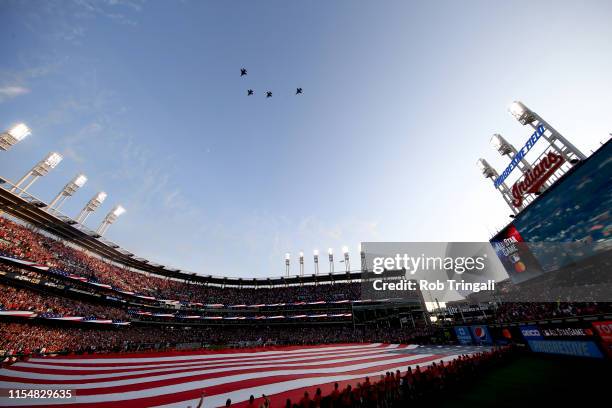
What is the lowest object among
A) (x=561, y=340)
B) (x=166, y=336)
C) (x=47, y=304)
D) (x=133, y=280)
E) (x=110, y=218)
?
(x=561, y=340)

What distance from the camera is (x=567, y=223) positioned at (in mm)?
19203

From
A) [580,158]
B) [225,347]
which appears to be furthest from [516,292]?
[225,347]

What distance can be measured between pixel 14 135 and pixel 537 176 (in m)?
63.4

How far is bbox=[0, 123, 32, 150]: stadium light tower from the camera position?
31722 millimetres

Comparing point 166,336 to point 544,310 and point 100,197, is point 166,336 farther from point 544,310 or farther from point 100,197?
point 544,310

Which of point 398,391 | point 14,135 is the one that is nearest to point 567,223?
point 398,391

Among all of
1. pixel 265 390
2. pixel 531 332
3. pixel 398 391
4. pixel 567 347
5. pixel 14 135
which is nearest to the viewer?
pixel 398 391

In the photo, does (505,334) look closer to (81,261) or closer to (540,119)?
(540,119)

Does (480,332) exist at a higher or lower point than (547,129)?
lower

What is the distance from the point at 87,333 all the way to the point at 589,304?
56265 mm

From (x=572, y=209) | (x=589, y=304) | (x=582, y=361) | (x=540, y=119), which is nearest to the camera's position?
(x=582, y=361)

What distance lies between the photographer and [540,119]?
2425 centimetres

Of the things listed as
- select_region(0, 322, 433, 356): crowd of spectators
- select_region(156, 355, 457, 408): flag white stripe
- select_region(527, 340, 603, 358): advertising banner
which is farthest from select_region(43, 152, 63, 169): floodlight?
select_region(527, 340, 603, 358): advertising banner

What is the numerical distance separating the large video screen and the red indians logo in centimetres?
208
